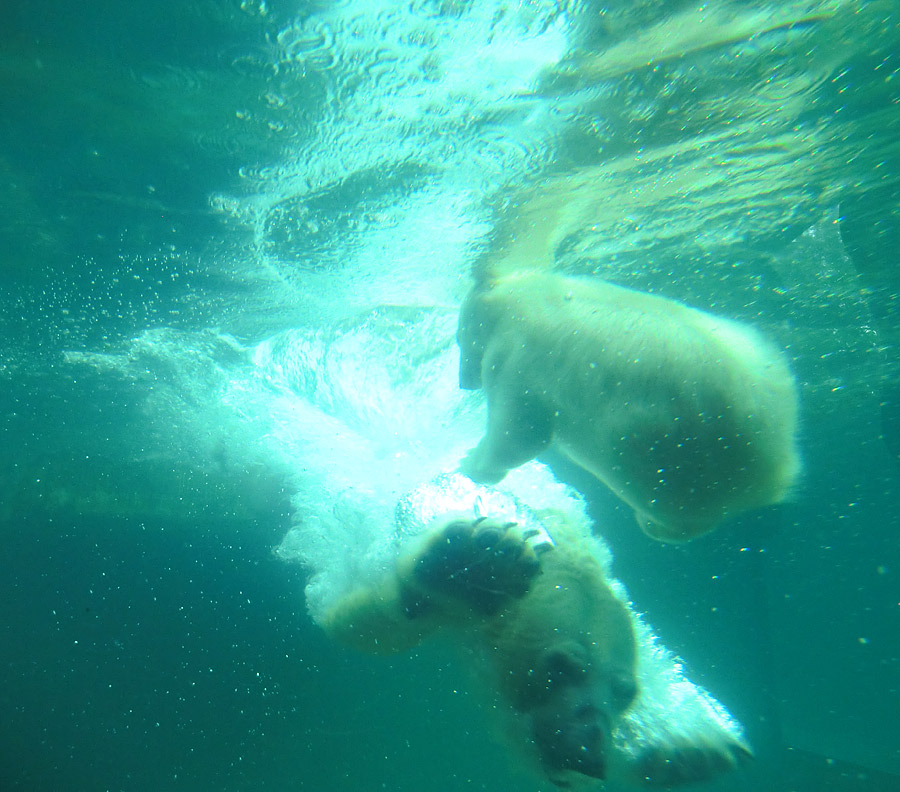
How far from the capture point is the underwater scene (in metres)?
2.85

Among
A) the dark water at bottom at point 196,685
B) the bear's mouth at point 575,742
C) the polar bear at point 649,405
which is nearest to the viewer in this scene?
the bear's mouth at point 575,742

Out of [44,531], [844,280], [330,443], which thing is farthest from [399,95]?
[44,531]

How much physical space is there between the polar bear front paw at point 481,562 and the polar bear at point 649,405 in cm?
79

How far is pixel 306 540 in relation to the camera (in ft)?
23.6

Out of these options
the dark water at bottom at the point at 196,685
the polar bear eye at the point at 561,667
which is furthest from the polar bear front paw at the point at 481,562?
the dark water at bottom at the point at 196,685

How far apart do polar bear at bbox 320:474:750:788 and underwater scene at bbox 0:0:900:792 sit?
24mm

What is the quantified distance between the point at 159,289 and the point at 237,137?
8.93 feet

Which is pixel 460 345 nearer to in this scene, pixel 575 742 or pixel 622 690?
pixel 622 690

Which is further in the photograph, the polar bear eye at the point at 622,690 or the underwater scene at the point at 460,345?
the polar bear eye at the point at 622,690

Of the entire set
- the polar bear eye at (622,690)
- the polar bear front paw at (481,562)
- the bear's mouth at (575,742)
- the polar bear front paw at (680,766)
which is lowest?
the polar bear front paw at (680,766)

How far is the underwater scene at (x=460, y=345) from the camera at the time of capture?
2848mm

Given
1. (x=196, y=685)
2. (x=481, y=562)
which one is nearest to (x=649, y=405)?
(x=481, y=562)

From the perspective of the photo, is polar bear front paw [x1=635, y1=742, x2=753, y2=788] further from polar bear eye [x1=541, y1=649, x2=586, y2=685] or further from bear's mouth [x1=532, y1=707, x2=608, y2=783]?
polar bear eye [x1=541, y1=649, x2=586, y2=685]

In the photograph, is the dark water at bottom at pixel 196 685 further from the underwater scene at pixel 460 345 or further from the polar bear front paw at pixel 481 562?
the polar bear front paw at pixel 481 562
